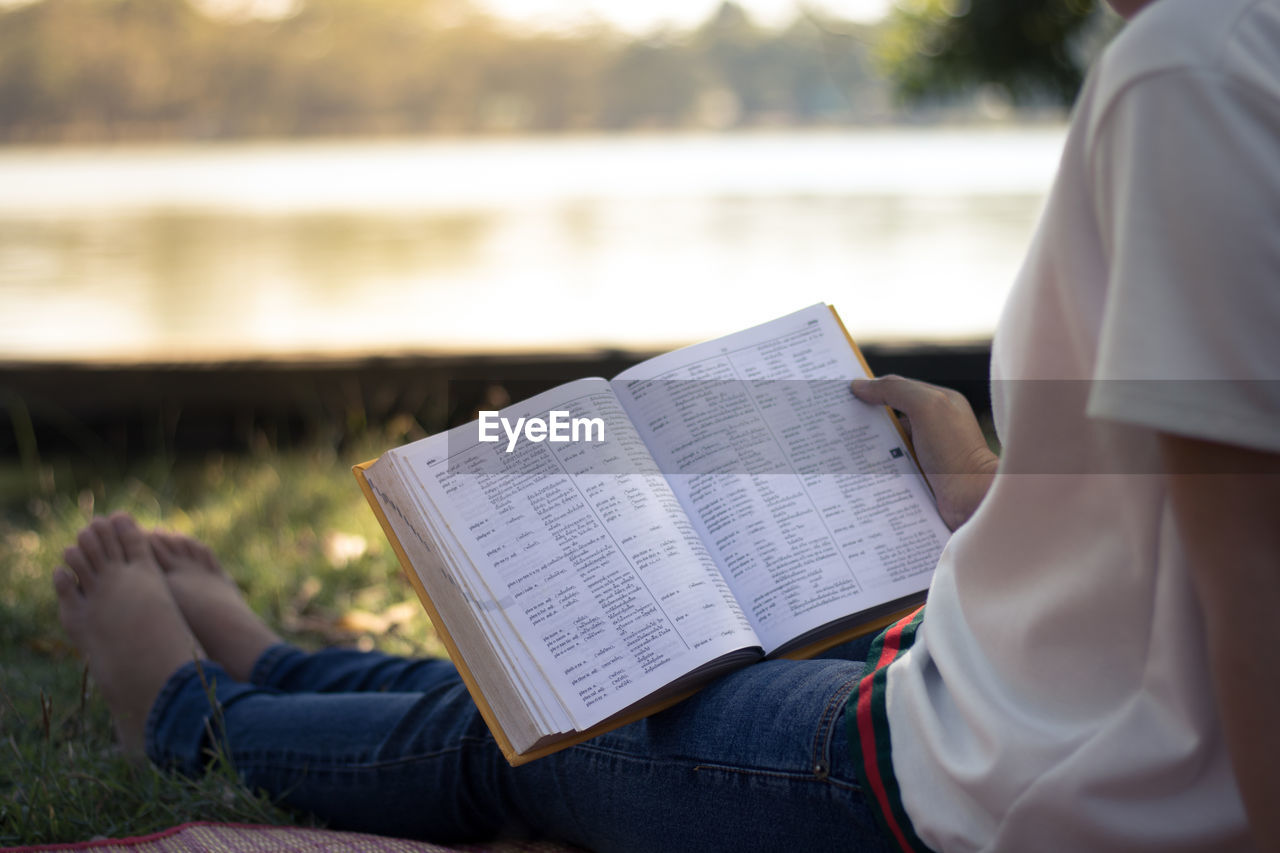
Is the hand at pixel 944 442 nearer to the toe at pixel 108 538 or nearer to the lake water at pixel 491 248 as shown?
the toe at pixel 108 538

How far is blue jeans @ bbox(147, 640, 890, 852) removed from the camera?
2.63ft

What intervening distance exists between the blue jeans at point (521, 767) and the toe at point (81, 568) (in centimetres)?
23

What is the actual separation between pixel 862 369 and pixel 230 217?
721cm

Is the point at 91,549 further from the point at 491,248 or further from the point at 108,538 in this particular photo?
the point at 491,248

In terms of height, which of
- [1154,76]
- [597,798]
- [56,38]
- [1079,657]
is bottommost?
[597,798]

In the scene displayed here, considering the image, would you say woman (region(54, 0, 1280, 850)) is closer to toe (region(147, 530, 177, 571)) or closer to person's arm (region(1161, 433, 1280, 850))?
person's arm (region(1161, 433, 1280, 850))

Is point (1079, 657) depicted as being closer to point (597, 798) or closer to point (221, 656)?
point (597, 798)

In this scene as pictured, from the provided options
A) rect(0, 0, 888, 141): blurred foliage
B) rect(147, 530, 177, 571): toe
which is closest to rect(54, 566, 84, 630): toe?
rect(147, 530, 177, 571): toe

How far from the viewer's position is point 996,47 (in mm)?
2127

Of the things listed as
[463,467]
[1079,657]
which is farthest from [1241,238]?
[463,467]

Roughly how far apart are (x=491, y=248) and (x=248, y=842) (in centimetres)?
500

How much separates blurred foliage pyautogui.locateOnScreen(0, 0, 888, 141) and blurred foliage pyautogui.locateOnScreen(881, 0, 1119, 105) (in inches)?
239

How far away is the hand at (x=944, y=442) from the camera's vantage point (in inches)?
40.8

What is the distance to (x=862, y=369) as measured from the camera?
3.62 ft
